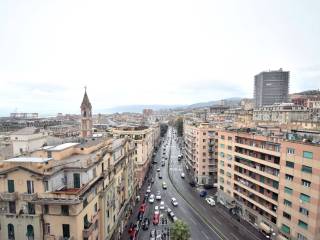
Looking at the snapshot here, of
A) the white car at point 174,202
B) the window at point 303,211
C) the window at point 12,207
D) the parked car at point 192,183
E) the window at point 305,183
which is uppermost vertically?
the window at point 305,183

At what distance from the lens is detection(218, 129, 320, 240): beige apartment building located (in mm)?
36406

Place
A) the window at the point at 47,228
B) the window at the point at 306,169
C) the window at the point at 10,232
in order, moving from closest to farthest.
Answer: the window at the point at 47,228 → the window at the point at 10,232 → the window at the point at 306,169

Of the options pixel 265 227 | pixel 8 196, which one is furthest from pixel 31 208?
pixel 265 227

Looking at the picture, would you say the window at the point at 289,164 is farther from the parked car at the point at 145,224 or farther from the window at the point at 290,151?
the parked car at the point at 145,224

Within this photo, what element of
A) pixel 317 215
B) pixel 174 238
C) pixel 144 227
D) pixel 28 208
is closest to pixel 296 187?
pixel 317 215

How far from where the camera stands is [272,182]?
151 feet

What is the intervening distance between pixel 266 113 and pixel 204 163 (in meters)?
66.4

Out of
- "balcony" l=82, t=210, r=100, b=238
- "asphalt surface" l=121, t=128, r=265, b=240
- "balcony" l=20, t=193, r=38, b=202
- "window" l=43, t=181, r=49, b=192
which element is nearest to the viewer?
"balcony" l=20, t=193, r=38, b=202

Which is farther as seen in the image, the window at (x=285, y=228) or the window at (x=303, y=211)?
the window at (x=285, y=228)

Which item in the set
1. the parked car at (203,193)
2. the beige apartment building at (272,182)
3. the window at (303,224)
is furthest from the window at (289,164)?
the parked car at (203,193)

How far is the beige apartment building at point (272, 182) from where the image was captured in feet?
119

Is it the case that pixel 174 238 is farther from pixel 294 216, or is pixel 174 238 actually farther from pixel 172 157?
pixel 172 157

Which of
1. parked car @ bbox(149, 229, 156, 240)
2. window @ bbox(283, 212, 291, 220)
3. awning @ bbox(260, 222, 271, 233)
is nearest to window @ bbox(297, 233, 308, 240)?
window @ bbox(283, 212, 291, 220)

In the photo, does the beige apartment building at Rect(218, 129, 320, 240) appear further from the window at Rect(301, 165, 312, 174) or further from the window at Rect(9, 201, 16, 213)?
the window at Rect(9, 201, 16, 213)
